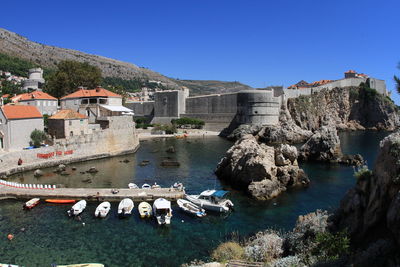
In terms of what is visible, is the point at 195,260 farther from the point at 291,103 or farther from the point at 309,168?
the point at 291,103

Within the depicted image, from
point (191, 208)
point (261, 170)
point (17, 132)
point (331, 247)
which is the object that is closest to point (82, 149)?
point (17, 132)

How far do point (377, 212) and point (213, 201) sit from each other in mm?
9857

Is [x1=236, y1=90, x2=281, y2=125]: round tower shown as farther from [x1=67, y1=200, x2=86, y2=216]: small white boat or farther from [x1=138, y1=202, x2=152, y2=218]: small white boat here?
[x1=67, y1=200, x2=86, y2=216]: small white boat

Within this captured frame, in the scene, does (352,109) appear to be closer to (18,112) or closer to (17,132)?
(18,112)

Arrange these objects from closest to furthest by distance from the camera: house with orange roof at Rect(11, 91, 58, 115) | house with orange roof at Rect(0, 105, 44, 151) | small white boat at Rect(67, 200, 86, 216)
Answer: small white boat at Rect(67, 200, 86, 216)
house with orange roof at Rect(0, 105, 44, 151)
house with orange roof at Rect(11, 91, 58, 115)

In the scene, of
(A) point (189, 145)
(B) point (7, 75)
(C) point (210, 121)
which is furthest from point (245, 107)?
(B) point (7, 75)

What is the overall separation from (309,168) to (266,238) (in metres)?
18.8

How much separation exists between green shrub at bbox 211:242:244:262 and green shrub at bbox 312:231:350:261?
8.14ft

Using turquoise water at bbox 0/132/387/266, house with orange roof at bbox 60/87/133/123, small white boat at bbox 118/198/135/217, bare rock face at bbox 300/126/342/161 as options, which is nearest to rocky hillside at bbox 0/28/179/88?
house with orange roof at bbox 60/87/133/123

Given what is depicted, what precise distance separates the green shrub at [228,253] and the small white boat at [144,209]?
528 centimetres

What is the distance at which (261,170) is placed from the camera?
66.8 ft

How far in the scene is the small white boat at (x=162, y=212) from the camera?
15141 mm

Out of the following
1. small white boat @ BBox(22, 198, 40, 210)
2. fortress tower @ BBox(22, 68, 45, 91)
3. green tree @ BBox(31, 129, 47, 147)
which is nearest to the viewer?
small white boat @ BBox(22, 198, 40, 210)

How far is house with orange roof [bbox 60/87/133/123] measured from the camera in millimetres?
35781
